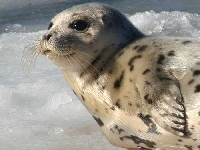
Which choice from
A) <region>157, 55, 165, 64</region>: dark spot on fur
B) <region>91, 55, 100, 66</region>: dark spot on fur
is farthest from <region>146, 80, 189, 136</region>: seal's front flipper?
<region>91, 55, 100, 66</region>: dark spot on fur

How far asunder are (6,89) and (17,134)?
863mm

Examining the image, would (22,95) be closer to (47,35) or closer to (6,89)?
(6,89)

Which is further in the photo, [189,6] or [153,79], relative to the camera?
[189,6]

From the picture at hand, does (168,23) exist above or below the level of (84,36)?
below

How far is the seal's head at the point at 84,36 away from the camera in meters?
3.33

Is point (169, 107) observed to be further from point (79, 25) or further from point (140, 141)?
point (79, 25)

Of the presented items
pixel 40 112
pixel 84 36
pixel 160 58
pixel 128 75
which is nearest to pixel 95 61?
pixel 84 36

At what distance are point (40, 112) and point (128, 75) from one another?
4.16 ft

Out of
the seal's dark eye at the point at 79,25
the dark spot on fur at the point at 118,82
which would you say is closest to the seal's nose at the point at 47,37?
the seal's dark eye at the point at 79,25

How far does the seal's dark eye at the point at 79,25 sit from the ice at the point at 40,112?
1.28ft

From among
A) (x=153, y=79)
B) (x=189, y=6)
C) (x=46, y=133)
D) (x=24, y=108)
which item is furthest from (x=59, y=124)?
(x=189, y=6)

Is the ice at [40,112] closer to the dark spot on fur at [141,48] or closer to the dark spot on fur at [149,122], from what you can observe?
the dark spot on fur at [149,122]

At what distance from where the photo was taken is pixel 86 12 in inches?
139

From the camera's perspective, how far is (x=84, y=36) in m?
3.39
